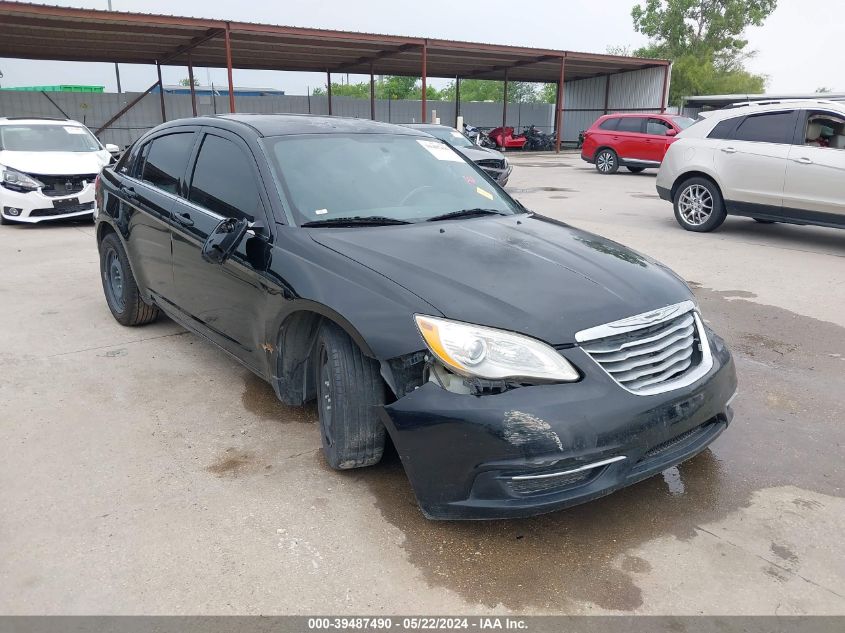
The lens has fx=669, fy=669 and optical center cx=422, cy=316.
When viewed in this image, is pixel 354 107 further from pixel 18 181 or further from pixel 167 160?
pixel 167 160

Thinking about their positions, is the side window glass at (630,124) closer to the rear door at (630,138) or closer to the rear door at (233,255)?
the rear door at (630,138)

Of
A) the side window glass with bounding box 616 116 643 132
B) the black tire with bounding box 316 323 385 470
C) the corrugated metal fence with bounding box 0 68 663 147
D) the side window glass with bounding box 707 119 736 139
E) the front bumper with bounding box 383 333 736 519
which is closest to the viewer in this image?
the front bumper with bounding box 383 333 736 519

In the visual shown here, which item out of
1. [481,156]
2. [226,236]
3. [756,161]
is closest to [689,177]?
[756,161]

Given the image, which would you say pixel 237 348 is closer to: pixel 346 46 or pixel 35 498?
pixel 35 498

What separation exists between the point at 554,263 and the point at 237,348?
69.7 inches

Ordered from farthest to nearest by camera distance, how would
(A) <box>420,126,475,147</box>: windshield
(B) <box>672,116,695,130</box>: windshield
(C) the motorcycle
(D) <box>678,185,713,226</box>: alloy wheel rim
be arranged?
(C) the motorcycle
(B) <box>672,116,695,130</box>: windshield
(A) <box>420,126,475,147</box>: windshield
(D) <box>678,185,713,226</box>: alloy wheel rim

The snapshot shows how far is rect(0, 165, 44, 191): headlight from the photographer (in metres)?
9.72

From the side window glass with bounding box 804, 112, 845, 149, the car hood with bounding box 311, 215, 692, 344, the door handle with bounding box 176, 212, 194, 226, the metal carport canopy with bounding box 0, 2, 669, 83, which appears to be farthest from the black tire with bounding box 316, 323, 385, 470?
the metal carport canopy with bounding box 0, 2, 669, 83

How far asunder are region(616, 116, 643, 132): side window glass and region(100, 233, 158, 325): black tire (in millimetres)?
16252

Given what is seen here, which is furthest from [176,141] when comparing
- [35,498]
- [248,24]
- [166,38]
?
[166,38]

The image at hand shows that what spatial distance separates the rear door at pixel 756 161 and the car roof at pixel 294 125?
5990 mm

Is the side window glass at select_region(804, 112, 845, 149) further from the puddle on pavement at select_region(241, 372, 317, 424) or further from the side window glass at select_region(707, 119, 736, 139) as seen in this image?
the puddle on pavement at select_region(241, 372, 317, 424)

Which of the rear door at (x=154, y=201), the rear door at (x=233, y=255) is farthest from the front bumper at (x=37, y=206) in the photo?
the rear door at (x=233, y=255)

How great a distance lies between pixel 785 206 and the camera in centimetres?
830
